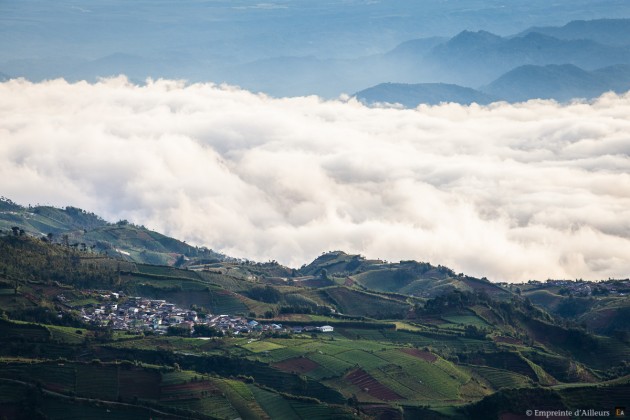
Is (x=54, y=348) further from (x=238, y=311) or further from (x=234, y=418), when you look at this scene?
(x=238, y=311)

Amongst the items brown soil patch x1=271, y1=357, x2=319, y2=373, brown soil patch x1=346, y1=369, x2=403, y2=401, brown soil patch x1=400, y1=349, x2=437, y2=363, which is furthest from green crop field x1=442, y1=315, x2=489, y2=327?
brown soil patch x1=271, y1=357, x2=319, y2=373

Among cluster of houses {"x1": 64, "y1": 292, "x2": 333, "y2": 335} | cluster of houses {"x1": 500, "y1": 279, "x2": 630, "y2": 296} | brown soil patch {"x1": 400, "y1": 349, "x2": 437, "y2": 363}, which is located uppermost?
cluster of houses {"x1": 500, "y1": 279, "x2": 630, "y2": 296}

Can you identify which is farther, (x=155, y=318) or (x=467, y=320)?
(x=467, y=320)

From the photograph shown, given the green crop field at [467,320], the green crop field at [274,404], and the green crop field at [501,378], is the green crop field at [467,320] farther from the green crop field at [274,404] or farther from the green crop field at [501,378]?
the green crop field at [274,404]

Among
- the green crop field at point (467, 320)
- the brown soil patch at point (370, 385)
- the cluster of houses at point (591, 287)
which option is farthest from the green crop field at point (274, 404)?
the cluster of houses at point (591, 287)

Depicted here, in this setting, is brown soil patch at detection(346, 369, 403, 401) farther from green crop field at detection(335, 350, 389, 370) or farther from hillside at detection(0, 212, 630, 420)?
green crop field at detection(335, 350, 389, 370)

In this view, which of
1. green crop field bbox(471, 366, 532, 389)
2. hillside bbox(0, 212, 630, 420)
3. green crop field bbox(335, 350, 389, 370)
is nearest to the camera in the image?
hillside bbox(0, 212, 630, 420)

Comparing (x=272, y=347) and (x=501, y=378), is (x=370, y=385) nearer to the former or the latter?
(x=272, y=347)

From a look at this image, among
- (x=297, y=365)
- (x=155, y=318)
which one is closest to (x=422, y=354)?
(x=297, y=365)
